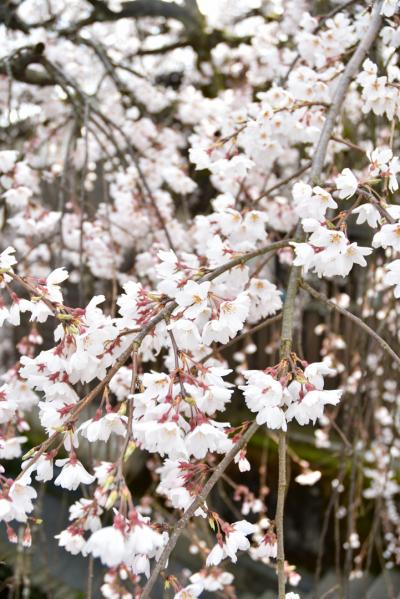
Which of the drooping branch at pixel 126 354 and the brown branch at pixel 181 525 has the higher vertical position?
the drooping branch at pixel 126 354

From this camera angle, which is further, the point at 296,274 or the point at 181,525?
the point at 296,274

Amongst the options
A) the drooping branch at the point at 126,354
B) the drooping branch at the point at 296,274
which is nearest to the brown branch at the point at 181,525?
the drooping branch at the point at 296,274

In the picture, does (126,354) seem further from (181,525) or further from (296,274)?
(296,274)

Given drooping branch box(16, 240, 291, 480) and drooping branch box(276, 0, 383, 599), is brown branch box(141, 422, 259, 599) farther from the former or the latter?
drooping branch box(16, 240, 291, 480)

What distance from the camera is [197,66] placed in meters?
3.53

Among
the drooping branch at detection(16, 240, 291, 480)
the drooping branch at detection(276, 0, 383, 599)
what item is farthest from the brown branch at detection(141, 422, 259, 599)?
the drooping branch at detection(16, 240, 291, 480)

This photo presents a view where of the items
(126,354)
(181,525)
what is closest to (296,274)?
(126,354)

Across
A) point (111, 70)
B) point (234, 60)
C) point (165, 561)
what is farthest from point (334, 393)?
point (234, 60)

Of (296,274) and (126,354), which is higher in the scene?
(296,274)

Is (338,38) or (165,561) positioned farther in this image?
(338,38)

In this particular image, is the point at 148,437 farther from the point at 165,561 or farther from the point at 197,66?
the point at 197,66

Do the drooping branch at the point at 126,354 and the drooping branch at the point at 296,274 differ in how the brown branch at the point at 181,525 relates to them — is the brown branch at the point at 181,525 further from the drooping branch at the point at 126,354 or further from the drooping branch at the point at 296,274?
the drooping branch at the point at 126,354

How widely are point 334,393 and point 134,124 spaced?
1928mm

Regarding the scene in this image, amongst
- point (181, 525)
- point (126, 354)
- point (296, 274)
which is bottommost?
point (181, 525)
